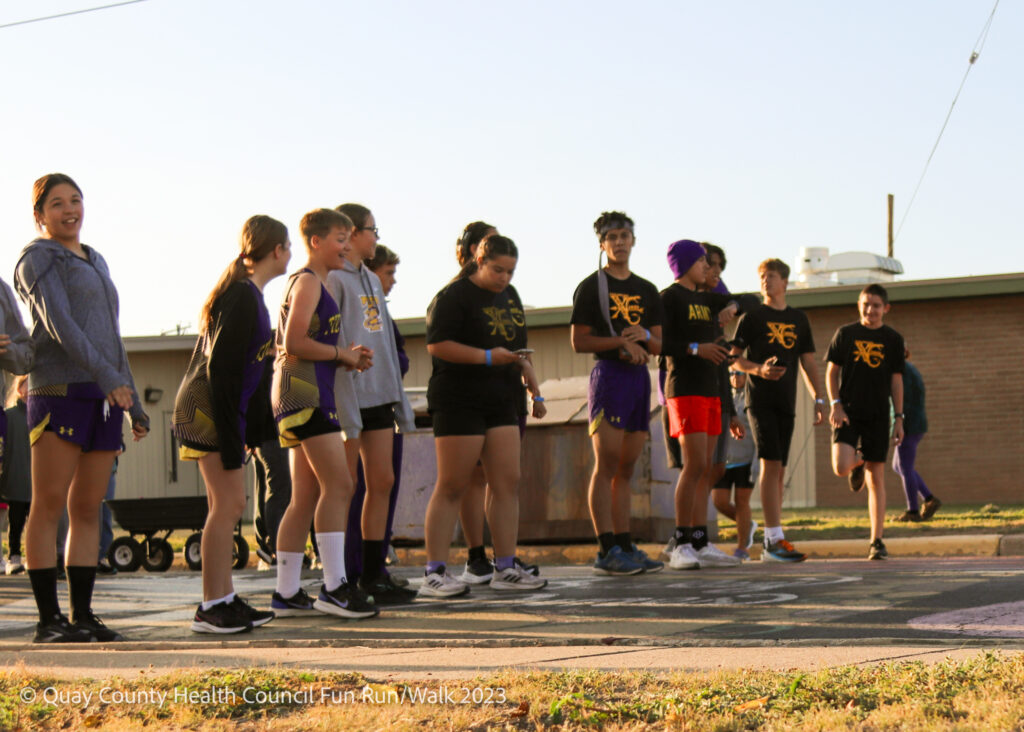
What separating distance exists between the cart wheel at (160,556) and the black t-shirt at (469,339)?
248 inches

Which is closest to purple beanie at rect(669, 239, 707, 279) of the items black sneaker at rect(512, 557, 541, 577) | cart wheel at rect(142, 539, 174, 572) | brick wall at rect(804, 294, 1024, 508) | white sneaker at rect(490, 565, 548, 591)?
black sneaker at rect(512, 557, 541, 577)

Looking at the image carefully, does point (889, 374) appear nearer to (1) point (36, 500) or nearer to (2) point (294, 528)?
(2) point (294, 528)

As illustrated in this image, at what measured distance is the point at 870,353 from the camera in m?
9.97

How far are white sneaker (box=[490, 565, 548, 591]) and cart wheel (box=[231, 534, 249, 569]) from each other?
A: 4998mm

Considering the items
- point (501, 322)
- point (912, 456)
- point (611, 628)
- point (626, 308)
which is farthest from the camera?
point (912, 456)

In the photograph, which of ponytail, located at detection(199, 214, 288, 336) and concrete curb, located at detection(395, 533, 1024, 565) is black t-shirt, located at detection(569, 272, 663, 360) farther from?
concrete curb, located at detection(395, 533, 1024, 565)

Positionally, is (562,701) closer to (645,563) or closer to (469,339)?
(469,339)

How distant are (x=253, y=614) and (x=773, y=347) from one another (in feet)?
16.0

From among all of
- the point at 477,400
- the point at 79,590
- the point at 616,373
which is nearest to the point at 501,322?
the point at 477,400

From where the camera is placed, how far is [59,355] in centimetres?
596

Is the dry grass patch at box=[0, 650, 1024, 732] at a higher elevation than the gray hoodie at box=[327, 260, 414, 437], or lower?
lower

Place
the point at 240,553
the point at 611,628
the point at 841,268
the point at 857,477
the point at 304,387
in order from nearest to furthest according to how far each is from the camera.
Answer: the point at 611,628
the point at 304,387
the point at 857,477
the point at 240,553
the point at 841,268

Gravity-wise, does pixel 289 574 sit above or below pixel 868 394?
below

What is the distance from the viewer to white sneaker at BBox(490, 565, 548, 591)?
25.4 feet
